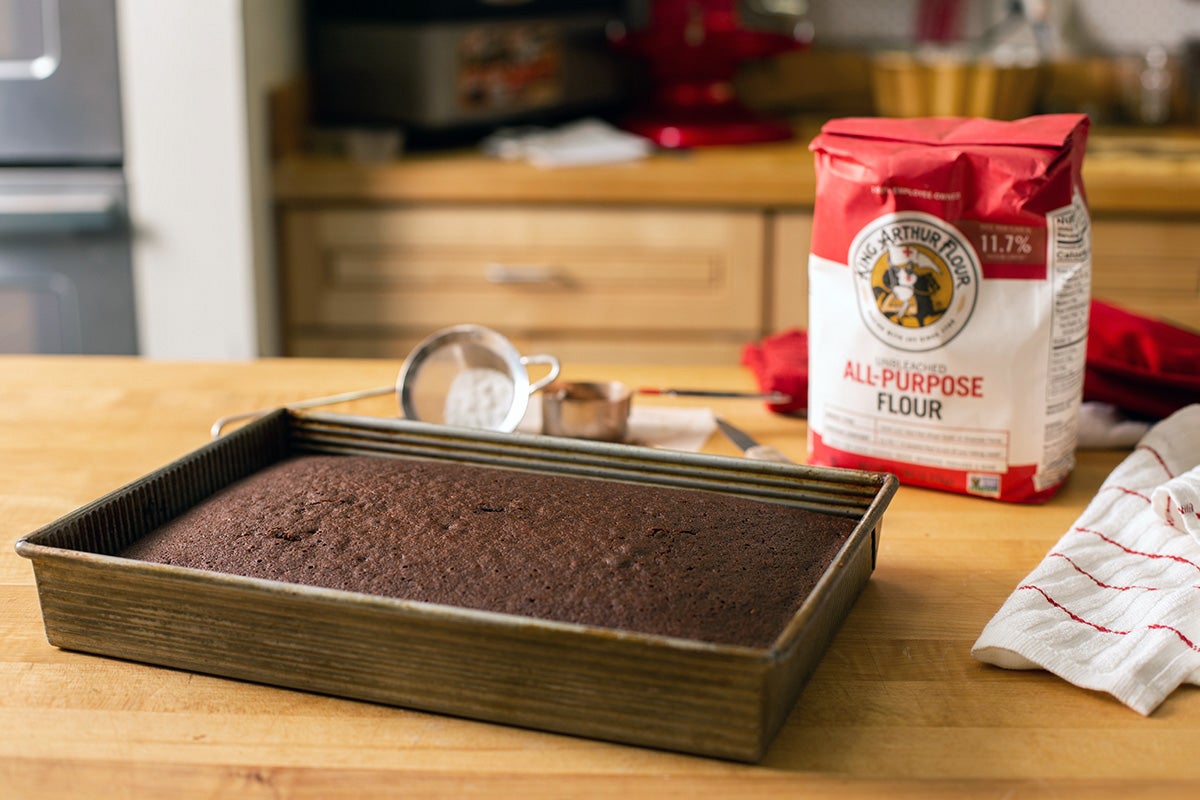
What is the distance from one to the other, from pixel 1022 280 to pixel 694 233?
4.37ft

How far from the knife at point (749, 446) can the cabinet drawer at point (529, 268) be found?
1.10m

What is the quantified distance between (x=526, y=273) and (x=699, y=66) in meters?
0.58

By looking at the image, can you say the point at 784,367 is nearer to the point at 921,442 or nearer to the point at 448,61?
the point at 921,442

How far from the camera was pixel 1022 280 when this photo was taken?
906 mm

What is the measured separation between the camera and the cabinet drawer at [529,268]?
2215 millimetres

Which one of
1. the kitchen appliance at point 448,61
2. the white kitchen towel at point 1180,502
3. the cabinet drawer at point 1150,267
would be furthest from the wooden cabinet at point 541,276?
the white kitchen towel at point 1180,502

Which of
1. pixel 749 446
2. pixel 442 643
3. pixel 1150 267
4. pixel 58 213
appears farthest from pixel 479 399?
pixel 1150 267

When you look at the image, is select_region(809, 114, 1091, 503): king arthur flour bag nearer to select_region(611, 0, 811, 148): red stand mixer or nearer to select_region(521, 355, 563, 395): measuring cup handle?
select_region(521, 355, 563, 395): measuring cup handle

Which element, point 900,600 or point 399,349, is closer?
point 900,600

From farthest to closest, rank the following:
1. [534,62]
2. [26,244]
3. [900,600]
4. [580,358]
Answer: [534,62] < [580,358] < [26,244] < [900,600]

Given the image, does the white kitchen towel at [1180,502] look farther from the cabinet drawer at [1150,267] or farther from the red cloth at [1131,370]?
the cabinet drawer at [1150,267]

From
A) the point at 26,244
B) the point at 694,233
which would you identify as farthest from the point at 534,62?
the point at 26,244

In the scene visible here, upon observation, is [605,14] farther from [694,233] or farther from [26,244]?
[26,244]

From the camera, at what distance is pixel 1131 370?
1.11 metres
